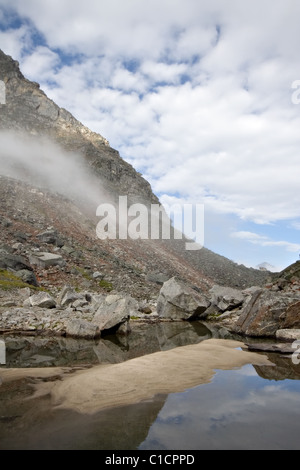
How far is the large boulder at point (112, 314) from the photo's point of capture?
20.4 meters

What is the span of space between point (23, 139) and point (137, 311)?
7824 centimetres

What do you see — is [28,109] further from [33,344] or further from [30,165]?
[33,344]

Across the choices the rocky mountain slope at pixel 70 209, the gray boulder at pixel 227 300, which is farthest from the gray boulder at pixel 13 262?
the gray boulder at pixel 227 300

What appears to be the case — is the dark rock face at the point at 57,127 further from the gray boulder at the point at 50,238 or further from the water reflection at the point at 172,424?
the water reflection at the point at 172,424

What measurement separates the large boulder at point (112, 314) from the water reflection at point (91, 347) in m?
0.88

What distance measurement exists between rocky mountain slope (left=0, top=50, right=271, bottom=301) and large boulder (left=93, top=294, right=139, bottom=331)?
454 inches

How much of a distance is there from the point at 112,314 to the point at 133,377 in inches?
436

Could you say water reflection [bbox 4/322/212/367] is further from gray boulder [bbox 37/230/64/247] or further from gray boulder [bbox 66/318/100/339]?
gray boulder [bbox 37/230/64/247]

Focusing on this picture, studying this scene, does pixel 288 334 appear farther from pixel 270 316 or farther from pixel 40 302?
pixel 40 302

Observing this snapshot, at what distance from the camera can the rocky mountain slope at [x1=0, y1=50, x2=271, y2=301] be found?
4103cm

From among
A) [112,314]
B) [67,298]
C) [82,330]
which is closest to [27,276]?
[67,298]

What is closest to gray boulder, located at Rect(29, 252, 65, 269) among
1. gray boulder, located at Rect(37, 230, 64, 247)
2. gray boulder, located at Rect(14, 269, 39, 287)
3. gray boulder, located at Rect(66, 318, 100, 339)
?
gray boulder, located at Rect(14, 269, 39, 287)

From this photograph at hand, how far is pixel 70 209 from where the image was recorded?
2608 inches
